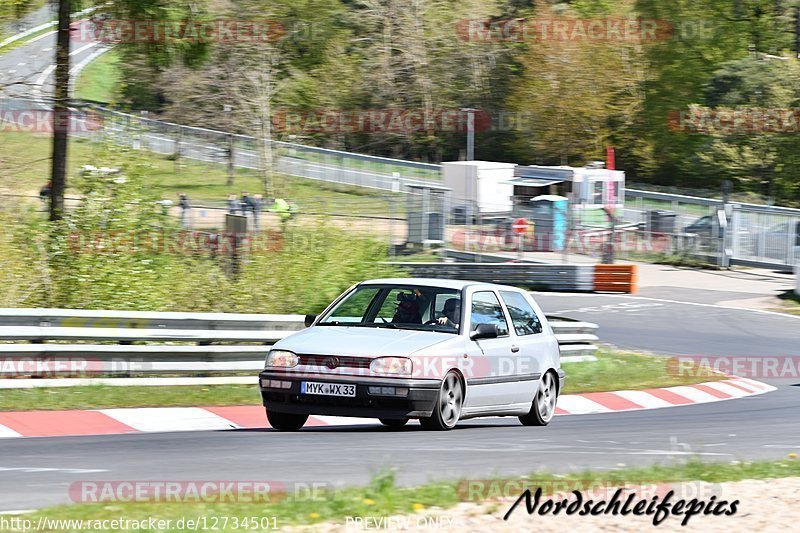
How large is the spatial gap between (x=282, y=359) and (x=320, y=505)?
13.0 ft

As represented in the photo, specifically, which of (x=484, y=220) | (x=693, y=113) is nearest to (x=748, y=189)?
(x=693, y=113)

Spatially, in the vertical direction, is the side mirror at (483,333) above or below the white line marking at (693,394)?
above

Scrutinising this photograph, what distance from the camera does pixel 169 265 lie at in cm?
1811

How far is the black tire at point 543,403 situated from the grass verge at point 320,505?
160 inches

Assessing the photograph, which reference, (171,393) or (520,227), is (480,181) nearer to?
(520,227)

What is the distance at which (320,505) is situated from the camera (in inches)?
259

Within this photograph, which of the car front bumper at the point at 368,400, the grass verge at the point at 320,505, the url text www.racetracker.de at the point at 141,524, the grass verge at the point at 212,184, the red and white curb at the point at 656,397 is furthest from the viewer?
the grass verge at the point at 212,184

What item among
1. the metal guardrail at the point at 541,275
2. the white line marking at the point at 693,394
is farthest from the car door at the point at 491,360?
the metal guardrail at the point at 541,275

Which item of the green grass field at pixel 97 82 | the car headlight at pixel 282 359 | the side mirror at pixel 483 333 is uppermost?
the green grass field at pixel 97 82

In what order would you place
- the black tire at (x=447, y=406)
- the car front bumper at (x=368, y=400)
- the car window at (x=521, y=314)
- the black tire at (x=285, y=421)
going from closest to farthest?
the car front bumper at (x=368, y=400) < the black tire at (x=447, y=406) < the black tire at (x=285, y=421) < the car window at (x=521, y=314)

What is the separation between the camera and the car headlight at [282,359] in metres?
10.4

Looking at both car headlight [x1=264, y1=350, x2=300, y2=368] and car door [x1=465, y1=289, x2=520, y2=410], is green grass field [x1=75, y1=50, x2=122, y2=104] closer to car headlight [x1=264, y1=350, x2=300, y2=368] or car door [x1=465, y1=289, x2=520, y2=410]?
car door [x1=465, y1=289, x2=520, y2=410]

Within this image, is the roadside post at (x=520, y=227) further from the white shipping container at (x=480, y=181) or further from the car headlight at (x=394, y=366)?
the car headlight at (x=394, y=366)

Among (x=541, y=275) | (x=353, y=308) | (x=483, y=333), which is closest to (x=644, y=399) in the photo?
(x=483, y=333)
